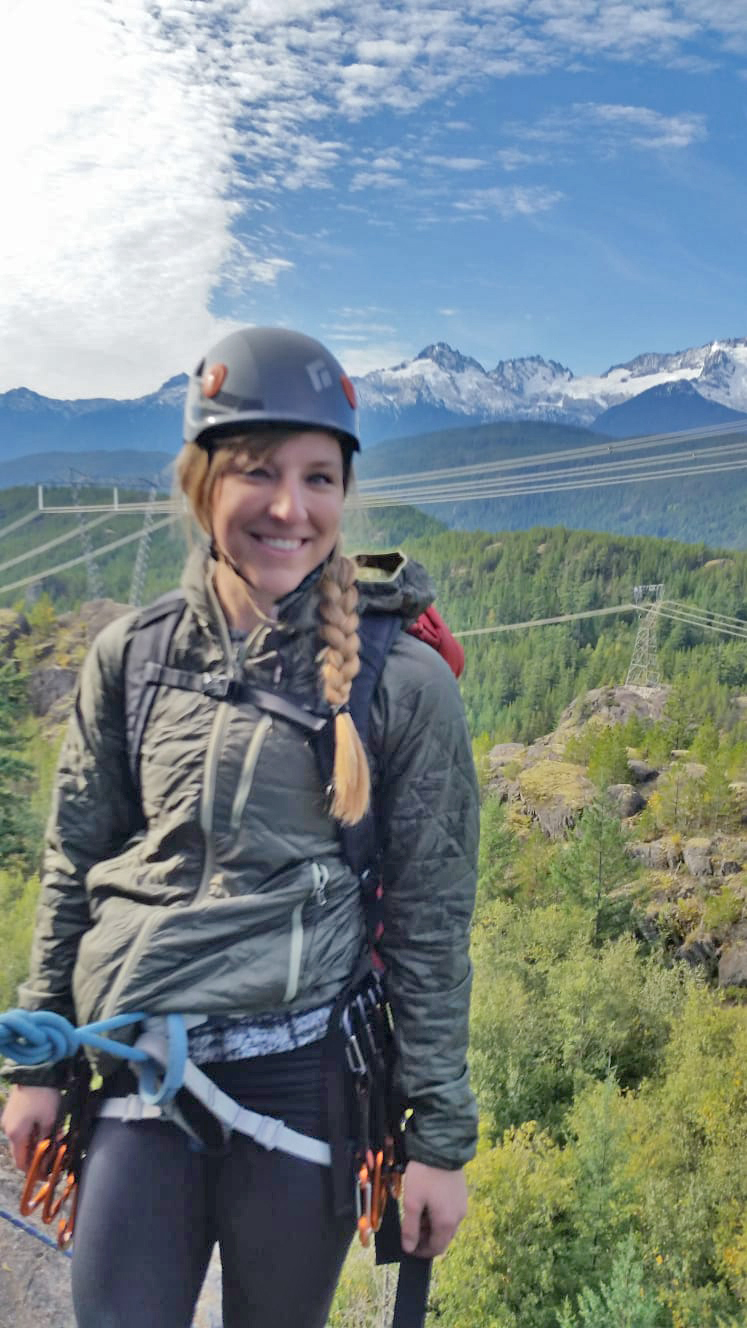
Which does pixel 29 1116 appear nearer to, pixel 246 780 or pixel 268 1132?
pixel 268 1132

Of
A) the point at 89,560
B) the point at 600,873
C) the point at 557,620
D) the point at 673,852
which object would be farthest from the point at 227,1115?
the point at 557,620

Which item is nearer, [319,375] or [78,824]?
[319,375]

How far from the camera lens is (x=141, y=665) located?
1.87 meters

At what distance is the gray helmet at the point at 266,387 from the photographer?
1.76 metres

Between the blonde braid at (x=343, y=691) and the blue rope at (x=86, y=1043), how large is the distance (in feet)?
1.66

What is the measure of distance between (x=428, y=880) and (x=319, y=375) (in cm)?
99

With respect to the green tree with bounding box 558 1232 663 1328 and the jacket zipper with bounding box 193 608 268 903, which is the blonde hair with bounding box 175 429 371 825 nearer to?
the jacket zipper with bounding box 193 608 268 903

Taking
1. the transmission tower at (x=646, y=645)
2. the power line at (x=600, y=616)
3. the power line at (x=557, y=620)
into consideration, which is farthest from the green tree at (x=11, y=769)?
the power line at (x=557, y=620)

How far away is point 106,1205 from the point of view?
69.3 inches

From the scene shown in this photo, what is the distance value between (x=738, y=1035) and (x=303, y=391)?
49.1m

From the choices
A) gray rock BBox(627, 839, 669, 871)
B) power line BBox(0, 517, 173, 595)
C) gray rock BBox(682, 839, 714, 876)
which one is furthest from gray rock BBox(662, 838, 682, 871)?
power line BBox(0, 517, 173, 595)

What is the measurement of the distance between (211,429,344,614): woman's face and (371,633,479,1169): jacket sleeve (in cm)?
26

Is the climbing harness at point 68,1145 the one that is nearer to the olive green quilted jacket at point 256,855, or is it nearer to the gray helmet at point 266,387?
the olive green quilted jacket at point 256,855

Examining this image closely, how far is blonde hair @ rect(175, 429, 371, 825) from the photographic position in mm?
1740
